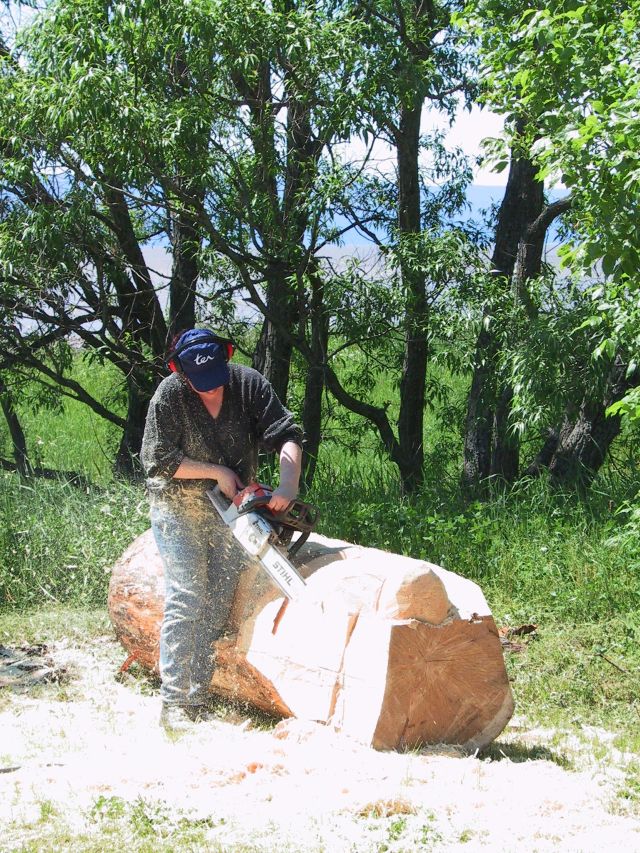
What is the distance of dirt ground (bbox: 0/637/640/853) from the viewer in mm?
3330

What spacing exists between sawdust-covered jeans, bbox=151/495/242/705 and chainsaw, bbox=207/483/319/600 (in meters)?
0.25

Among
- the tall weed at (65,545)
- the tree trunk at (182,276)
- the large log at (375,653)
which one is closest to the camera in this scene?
the large log at (375,653)

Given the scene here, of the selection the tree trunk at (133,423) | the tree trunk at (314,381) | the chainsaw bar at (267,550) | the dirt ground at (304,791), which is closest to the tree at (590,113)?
the chainsaw bar at (267,550)

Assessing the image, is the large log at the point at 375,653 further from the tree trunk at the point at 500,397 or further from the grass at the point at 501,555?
the tree trunk at the point at 500,397

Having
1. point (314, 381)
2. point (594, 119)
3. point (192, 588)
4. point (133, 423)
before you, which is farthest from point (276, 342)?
point (594, 119)

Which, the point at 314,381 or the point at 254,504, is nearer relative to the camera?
the point at 254,504

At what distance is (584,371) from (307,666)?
3951 mm

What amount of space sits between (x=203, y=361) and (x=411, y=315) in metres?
3.94

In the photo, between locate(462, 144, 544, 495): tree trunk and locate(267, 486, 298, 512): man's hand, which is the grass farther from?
locate(267, 486, 298, 512): man's hand

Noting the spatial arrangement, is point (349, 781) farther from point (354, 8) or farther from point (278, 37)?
point (354, 8)

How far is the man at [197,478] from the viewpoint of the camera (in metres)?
4.65

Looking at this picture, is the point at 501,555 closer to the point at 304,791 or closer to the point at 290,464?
the point at 290,464

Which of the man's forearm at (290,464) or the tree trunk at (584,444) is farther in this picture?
the tree trunk at (584,444)

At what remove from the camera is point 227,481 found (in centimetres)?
463
